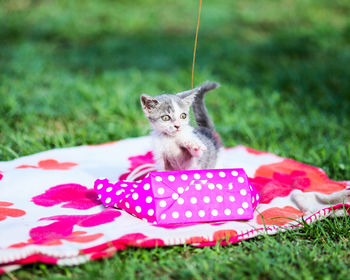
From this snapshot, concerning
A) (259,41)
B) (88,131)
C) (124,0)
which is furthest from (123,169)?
(124,0)

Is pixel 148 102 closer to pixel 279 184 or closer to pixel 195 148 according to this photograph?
pixel 195 148

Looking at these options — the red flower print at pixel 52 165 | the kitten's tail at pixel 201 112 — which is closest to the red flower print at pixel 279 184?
the kitten's tail at pixel 201 112

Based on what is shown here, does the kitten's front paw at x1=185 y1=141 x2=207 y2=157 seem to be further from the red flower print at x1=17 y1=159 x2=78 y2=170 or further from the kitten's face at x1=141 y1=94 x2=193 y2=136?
the red flower print at x1=17 y1=159 x2=78 y2=170

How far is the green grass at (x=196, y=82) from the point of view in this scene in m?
2.03

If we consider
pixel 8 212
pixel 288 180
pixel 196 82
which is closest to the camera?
pixel 8 212

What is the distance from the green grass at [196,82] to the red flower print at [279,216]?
0.12 meters

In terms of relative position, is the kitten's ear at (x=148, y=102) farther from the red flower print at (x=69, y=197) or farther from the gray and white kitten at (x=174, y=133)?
the red flower print at (x=69, y=197)

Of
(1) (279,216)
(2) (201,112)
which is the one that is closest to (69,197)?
(2) (201,112)

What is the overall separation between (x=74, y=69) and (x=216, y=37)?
9.77 feet

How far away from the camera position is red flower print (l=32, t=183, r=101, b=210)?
2588 millimetres

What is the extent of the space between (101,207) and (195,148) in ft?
2.27

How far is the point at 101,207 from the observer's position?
2553 millimetres

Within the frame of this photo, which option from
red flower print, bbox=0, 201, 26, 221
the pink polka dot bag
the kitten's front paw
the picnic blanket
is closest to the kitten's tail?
the picnic blanket

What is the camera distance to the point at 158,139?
2.58 meters
